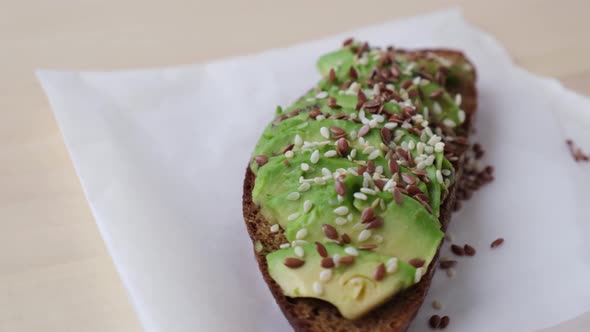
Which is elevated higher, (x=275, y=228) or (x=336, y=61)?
(x=336, y=61)

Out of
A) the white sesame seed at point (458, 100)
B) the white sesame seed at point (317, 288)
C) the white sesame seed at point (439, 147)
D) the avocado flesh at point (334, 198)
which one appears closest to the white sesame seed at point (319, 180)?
the avocado flesh at point (334, 198)

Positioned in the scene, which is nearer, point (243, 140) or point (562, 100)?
point (243, 140)

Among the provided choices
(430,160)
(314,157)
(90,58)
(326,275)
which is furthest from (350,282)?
(90,58)

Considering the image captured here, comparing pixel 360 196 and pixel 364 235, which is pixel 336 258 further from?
pixel 360 196

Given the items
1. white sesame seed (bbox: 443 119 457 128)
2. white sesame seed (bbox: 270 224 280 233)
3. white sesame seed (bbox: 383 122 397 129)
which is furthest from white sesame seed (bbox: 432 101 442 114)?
white sesame seed (bbox: 270 224 280 233)

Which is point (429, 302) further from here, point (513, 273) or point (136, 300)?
point (136, 300)

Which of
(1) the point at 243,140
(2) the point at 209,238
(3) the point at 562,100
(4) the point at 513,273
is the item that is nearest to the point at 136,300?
(2) the point at 209,238

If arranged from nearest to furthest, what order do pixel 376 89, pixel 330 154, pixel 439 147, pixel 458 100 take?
pixel 330 154
pixel 439 147
pixel 376 89
pixel 458 100
